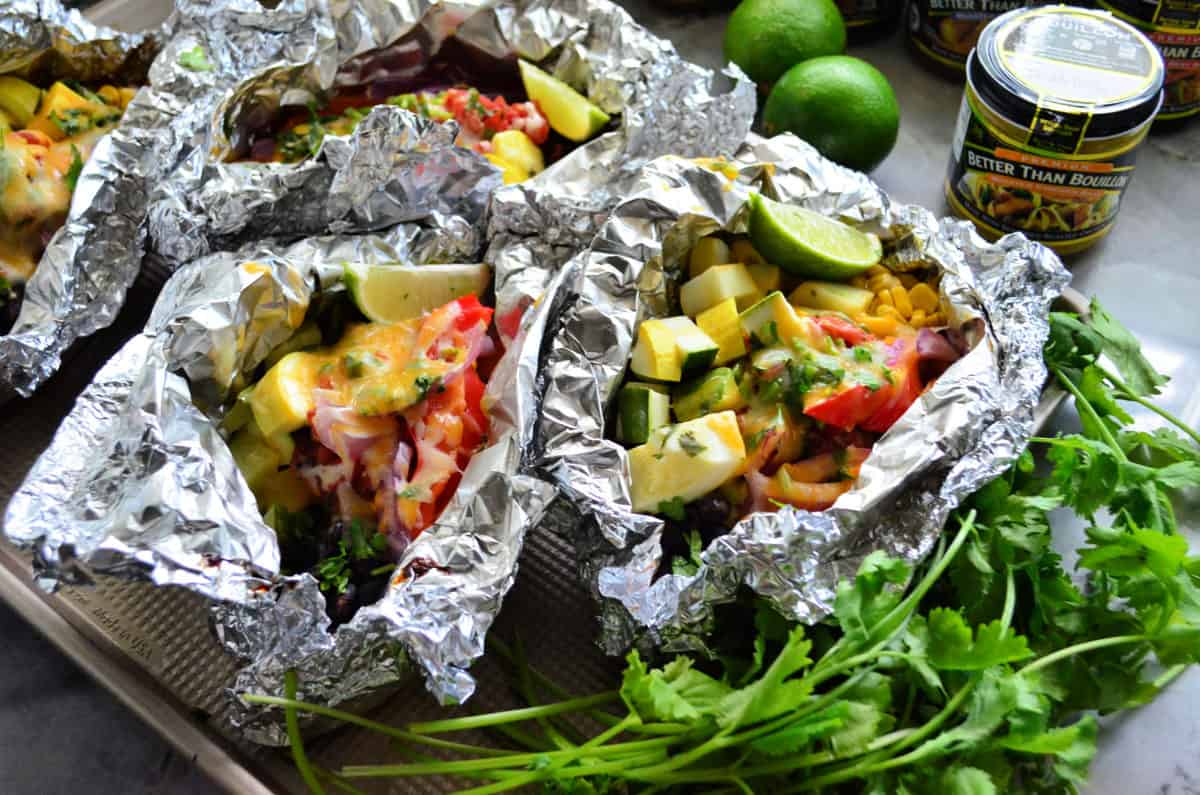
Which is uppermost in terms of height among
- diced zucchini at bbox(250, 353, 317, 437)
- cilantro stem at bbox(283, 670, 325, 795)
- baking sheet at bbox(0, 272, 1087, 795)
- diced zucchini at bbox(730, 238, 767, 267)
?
diced zucchini at bbox(730, 238, 767, 267)

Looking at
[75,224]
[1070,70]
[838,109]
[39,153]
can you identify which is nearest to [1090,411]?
[1070,70]

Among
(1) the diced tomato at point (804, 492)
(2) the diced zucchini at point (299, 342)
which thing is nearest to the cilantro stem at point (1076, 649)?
(1) the diced tomato at point (804, 492)

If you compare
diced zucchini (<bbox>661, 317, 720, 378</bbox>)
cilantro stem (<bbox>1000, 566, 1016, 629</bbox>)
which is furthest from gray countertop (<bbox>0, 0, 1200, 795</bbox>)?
diced zucchini (<bbox>661, 317, 720, 378</bbox>)

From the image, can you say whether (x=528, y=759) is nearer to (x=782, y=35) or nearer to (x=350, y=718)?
(x=350, y=718)

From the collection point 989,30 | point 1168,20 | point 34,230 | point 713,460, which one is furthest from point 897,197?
point 34,230

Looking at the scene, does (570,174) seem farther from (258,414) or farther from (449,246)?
(258,414)

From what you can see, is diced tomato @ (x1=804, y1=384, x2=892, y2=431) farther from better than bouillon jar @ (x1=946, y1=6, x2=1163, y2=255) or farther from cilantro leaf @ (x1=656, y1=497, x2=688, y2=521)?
better than bouillon jar @ (x1=946, y1=6, x2=1163, y2=255)
